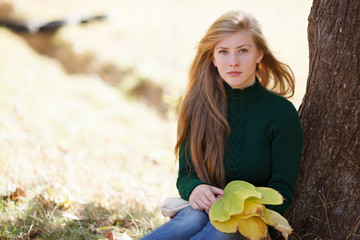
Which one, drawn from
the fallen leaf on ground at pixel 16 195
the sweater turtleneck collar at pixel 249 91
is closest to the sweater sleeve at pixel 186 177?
the sweater turtleneck collar at pixel 249 91

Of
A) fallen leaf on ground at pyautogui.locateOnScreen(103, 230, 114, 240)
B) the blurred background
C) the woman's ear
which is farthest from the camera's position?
the blurred background

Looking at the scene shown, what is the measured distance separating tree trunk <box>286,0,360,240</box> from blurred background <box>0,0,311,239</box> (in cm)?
30

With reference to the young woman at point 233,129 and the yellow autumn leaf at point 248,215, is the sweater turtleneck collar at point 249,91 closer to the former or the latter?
the young woman at point 233,129

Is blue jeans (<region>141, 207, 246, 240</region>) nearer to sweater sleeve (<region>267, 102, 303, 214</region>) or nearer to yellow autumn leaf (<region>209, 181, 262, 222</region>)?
yellow autumn leaf (<region>209, 181, 262, 222</region>)

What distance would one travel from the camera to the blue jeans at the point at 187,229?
2096 mm

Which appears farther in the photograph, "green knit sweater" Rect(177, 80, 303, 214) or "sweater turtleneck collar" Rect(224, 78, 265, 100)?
"sweater turtleneck collar" Rect(224, 78, 265, 100)

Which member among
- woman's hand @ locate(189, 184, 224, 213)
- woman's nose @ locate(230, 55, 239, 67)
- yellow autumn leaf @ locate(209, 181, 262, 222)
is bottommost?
woman's hand @ locate(189, 184, 224, 213)

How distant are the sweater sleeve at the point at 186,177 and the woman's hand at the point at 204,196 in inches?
2.1

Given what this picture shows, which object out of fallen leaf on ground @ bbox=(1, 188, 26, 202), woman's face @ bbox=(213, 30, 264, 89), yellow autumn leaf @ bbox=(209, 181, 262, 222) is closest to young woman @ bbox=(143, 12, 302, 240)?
woman's face @ bbox=(213, 30, 264, 89)

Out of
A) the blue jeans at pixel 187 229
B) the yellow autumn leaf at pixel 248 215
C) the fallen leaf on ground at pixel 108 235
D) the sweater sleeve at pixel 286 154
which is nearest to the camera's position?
the yellow autumn leaf at pixel 248 215

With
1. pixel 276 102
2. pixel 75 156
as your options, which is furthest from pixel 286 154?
pixel 75 156

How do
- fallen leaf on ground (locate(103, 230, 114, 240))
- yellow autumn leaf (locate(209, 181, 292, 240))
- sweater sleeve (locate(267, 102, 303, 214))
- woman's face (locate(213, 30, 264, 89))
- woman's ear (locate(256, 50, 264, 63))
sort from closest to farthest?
yellow autumn leaf (locate(209, 181, 292, 240)) → sweater sleeve (locate(267, 102, 303, 214)) → woman's face (locate(213, 30, 264, 89)) → woman's ear (locate(256, 50, 264, 63)) → fallen leaf on ground (locate(103, 230, 114, 240))

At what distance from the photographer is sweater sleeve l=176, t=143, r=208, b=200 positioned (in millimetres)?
2334

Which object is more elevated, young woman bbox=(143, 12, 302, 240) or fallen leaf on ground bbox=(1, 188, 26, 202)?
young woman bbox=(143, 12, 302, 240)
